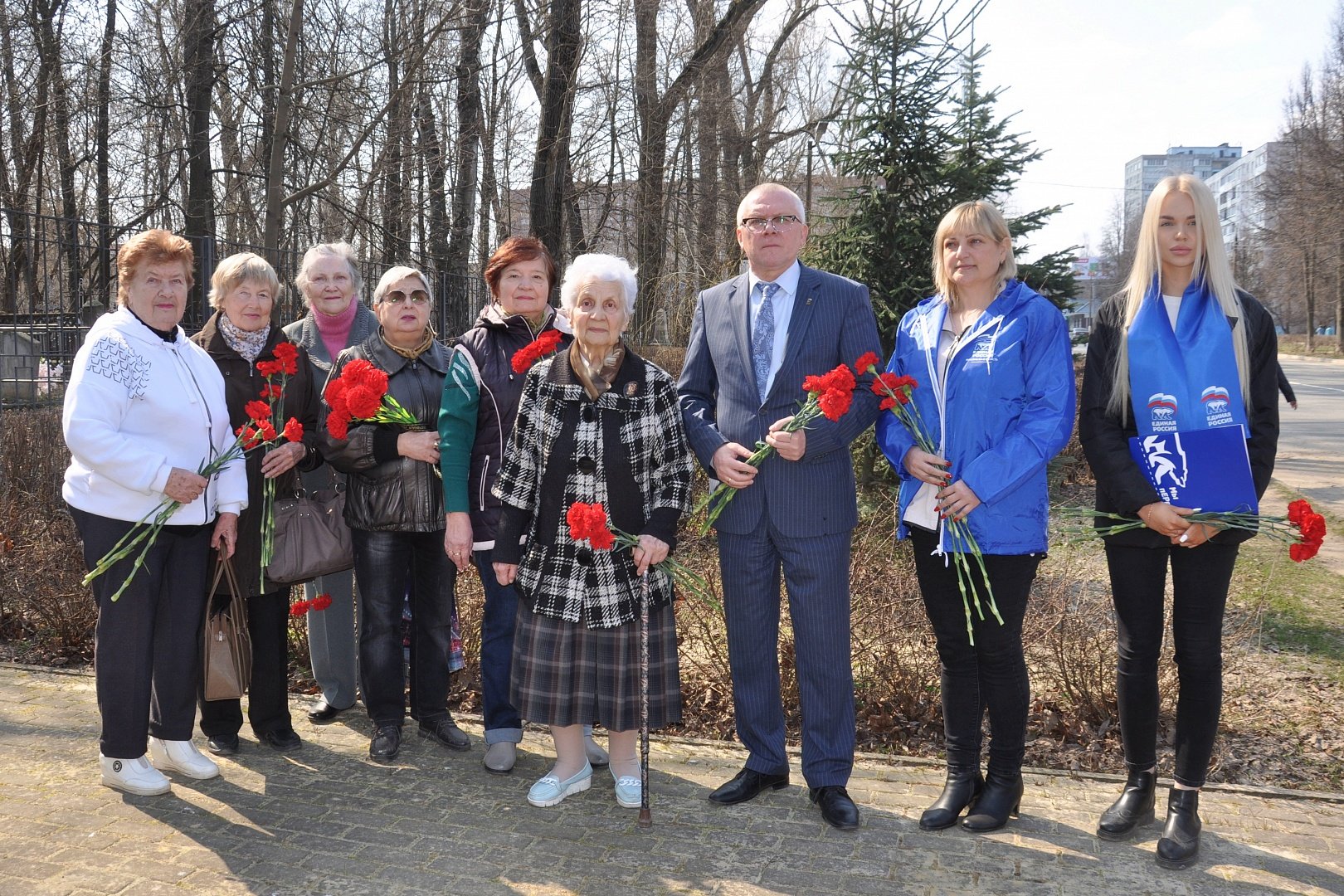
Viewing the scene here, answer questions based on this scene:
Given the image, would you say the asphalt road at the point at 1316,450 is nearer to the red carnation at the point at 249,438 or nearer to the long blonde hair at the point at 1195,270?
the long blonde hair at the point at 1195,270

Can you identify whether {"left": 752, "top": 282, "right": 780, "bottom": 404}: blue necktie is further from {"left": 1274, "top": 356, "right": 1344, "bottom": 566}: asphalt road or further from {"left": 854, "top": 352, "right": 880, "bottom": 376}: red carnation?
{"left": 1274, "top": 356, "right": 1344, "bottom": 566}: asphalt road

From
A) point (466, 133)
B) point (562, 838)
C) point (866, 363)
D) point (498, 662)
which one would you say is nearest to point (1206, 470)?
A: point (866, 363)

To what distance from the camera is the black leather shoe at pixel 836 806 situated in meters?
3.65

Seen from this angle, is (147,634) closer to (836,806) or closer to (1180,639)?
(836,806)

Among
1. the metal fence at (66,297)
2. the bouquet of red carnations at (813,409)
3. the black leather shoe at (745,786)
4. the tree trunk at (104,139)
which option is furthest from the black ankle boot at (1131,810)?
the tree trunk at (104,139)

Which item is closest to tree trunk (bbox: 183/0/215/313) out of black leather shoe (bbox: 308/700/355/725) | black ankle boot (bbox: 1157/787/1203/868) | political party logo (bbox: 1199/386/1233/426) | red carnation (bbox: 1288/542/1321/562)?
black leather shoe (bbox: 308/700/355/725)

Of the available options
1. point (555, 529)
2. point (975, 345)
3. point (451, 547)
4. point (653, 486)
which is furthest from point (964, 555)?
point (451, 547)

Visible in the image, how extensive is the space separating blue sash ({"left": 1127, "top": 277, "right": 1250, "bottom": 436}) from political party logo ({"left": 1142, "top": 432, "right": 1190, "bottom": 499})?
0.11 feet

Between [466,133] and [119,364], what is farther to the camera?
[466,133]

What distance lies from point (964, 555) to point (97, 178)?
1936cm

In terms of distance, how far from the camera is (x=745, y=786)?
12.8ft

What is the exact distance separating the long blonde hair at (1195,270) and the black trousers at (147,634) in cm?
351

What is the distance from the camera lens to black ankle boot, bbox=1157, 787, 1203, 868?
3359mm

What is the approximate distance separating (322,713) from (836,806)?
8.14ft
